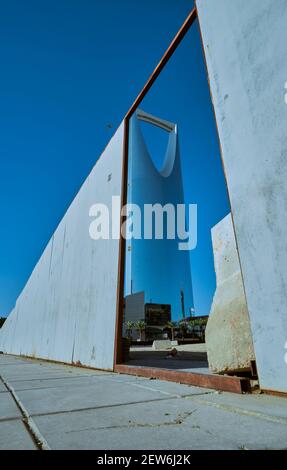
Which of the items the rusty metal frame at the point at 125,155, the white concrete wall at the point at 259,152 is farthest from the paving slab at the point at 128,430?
the rusty metal frame at the point at 125,155

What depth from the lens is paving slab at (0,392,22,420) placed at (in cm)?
112

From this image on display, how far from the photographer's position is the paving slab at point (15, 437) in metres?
0.76

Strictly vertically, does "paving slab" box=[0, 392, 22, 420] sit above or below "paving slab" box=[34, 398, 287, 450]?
below

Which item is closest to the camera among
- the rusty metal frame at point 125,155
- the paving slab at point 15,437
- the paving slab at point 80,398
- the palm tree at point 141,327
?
the paving slab at point 15,437

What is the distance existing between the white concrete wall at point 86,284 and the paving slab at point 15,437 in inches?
92.0

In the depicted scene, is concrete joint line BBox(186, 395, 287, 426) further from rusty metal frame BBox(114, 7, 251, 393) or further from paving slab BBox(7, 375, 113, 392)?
paving slab BBox(7, 375, 113, 392)

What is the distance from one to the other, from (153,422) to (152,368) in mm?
1574

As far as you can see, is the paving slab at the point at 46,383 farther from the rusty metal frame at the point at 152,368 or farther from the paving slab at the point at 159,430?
the paving slab at the point at 159,430

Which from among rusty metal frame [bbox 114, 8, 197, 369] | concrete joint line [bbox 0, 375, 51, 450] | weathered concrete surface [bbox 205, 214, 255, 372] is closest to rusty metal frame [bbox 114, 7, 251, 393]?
rusty metal frame [bbox 114, 8, 197, 369]

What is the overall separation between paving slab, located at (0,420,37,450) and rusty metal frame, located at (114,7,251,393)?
112 centimetres

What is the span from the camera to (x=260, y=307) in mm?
1526
